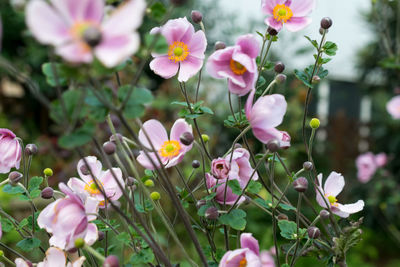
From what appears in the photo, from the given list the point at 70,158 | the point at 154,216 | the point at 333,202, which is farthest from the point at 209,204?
the point at 70,158

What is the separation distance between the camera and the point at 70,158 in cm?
434

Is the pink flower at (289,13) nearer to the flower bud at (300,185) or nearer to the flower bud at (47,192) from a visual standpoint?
the flower bud at (300,185)

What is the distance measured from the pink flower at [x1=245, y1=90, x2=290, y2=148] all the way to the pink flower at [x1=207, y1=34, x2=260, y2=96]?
2 cm

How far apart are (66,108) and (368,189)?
4211mm

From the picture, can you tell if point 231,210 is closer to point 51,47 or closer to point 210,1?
point 51,47

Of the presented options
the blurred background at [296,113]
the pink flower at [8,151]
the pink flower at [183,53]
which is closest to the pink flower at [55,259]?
the pink flower at [8,151]

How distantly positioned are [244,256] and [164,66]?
30 cm

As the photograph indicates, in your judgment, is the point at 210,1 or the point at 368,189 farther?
the point at 210,1

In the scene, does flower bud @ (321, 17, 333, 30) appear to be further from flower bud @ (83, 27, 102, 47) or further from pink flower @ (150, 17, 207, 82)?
flower bud @ (83, 27, 102, 47)

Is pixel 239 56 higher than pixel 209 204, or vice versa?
pixel 239 56

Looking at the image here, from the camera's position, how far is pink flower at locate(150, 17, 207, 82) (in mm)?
659

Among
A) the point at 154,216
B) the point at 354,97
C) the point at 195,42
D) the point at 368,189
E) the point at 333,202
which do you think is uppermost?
the point at 195,42

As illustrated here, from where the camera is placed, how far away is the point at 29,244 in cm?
67

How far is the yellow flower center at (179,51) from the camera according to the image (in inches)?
26.3
